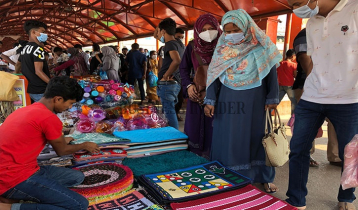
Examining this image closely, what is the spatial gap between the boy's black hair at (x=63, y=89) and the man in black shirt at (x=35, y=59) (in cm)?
158

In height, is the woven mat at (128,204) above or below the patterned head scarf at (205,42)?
below

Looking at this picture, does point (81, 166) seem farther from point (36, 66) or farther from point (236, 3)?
point (236, 3)

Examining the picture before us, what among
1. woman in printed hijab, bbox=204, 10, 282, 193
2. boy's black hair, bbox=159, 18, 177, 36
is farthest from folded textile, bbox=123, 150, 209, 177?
boy's black hair, bbox=159, 18, 177, 36

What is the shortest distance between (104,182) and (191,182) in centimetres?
50

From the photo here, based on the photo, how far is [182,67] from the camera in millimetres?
2420

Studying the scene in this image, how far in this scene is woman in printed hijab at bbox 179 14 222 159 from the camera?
6.98 ft

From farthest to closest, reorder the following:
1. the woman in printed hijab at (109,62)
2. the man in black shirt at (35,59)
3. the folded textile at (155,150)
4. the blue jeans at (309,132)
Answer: the woman in printed hijab at (109,62), the man in black shirt at (35,59), the folded textile at (155,150), the blue jeans at (309,132)

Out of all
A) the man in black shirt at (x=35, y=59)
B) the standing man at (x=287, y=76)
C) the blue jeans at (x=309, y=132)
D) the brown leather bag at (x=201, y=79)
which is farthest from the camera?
the standing man at (x=287, y=76)

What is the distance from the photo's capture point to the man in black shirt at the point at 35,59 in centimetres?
289

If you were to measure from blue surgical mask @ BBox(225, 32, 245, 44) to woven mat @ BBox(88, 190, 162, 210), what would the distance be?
1.19 meters

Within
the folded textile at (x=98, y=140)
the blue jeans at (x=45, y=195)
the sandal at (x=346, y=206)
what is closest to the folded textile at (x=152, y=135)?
the folded textile at (x=98, y=140)

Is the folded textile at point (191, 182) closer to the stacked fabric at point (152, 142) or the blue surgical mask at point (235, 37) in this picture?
the stacked fabric at point (152, 142)

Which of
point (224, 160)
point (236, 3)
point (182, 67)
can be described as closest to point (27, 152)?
point (224, 160)

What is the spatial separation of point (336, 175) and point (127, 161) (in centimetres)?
209
